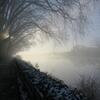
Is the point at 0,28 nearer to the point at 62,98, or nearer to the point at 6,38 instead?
the point at 6,38

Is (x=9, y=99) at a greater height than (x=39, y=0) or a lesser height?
lesser

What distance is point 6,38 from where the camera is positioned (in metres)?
39.5

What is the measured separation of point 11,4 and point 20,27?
1825 centimetres

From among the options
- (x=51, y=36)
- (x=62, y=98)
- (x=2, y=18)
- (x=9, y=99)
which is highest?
(x=2, y=18)

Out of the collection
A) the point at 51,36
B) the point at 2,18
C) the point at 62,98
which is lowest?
the point at 62,98

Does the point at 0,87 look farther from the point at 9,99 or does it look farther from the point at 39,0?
the point at 39,0

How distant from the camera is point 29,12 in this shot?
3928 cm

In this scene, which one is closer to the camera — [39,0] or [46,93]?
[46,93]

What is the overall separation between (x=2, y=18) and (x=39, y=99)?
86.7 ft

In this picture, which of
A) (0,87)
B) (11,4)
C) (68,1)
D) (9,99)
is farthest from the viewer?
(11,4)

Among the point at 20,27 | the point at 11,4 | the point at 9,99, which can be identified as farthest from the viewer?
the point at 20,27

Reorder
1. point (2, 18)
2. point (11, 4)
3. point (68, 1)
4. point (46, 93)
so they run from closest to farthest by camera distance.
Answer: point (46, 93)
point (68, 1)
point (11, 4)
point (2, 18)

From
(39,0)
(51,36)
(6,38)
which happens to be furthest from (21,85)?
(6,38)

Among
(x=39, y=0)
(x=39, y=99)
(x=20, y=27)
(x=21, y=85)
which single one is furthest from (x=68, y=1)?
(x=20, y=27)
